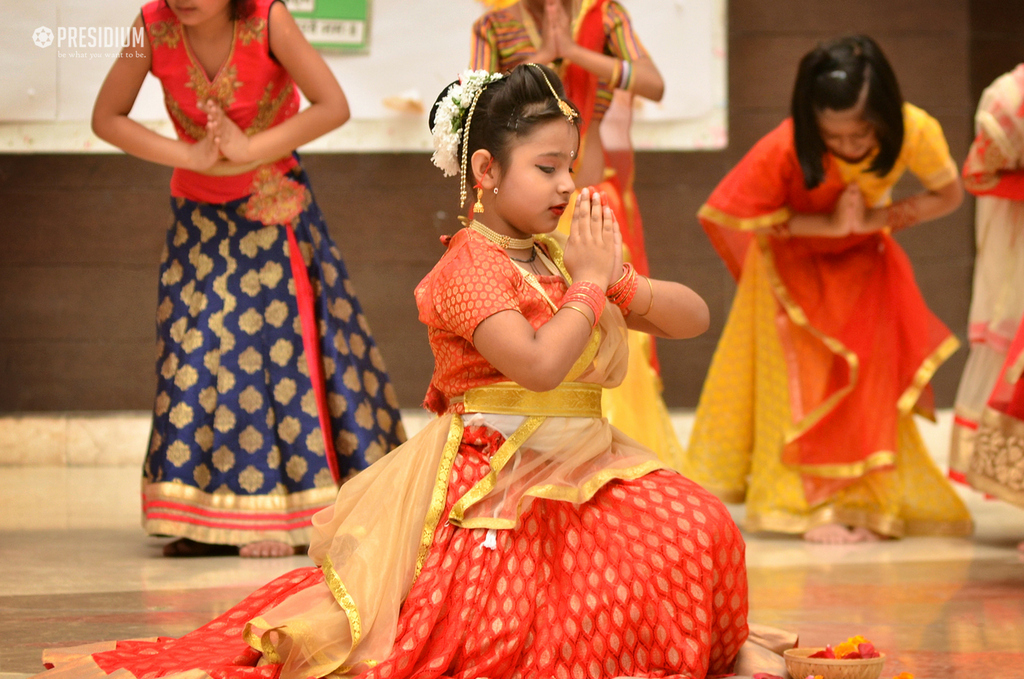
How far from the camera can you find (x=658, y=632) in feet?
5.57

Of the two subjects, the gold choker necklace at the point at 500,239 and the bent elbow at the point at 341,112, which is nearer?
the gold choker necklace at the point at 500,239

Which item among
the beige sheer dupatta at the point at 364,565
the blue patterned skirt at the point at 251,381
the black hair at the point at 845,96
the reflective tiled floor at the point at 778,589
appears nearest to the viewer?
the beige sheer dupatta at the point at 364,565

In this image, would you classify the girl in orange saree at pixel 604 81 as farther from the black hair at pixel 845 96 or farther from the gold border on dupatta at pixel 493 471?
the gold border on dupatta at pixel 493 471

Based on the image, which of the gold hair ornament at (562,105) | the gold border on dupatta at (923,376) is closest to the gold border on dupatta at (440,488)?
the gold hair ornament at (562,105)

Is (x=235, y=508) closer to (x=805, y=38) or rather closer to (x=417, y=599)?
(x=417, y=599)

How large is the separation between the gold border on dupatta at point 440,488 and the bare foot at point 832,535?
185 cm

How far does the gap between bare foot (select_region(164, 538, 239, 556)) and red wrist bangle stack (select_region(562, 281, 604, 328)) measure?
5.65 ft

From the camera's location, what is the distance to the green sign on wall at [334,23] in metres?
4.88

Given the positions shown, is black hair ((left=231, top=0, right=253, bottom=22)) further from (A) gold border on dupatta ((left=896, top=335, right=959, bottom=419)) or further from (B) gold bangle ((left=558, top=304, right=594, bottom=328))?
(A) gold border on dupatta ((left=896, top=335, right=959, bottom=419))

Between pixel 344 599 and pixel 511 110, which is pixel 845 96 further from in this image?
pixel 344 599

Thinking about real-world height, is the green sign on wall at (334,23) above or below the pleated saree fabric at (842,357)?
above

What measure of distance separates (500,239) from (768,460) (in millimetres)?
1918

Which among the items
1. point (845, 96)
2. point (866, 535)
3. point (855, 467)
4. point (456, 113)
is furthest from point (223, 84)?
point (866, 535)

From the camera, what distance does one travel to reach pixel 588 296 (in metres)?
1.78
